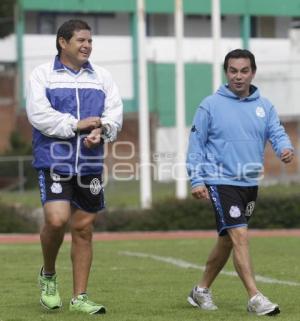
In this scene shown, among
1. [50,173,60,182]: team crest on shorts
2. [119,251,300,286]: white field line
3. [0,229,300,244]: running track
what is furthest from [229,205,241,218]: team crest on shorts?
[0,229,300,244]: running track

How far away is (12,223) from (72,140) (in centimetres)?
1615

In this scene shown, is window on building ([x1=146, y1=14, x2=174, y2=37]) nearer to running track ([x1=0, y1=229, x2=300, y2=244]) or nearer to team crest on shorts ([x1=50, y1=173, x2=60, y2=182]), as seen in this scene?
running track ([x1=0, y1=229, x2=300, y2=244])

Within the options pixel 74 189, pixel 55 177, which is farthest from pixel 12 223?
pixel 55 177

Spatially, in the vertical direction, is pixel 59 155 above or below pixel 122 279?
above

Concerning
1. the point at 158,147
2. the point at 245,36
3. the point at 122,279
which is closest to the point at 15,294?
the point at 122,279

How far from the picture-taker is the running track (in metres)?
21.5

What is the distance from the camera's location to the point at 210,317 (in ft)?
26.5

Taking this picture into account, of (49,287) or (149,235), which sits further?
(149,235)

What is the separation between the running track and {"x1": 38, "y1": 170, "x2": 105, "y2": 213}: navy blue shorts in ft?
39.5

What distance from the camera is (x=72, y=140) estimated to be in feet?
27.1

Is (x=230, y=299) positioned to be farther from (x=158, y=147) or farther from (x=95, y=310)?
(x=158, y=147)

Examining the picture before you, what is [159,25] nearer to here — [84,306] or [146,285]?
[146,285]

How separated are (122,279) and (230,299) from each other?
242cm

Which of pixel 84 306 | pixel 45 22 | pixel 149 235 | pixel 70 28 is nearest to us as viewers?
pixel 84 306
